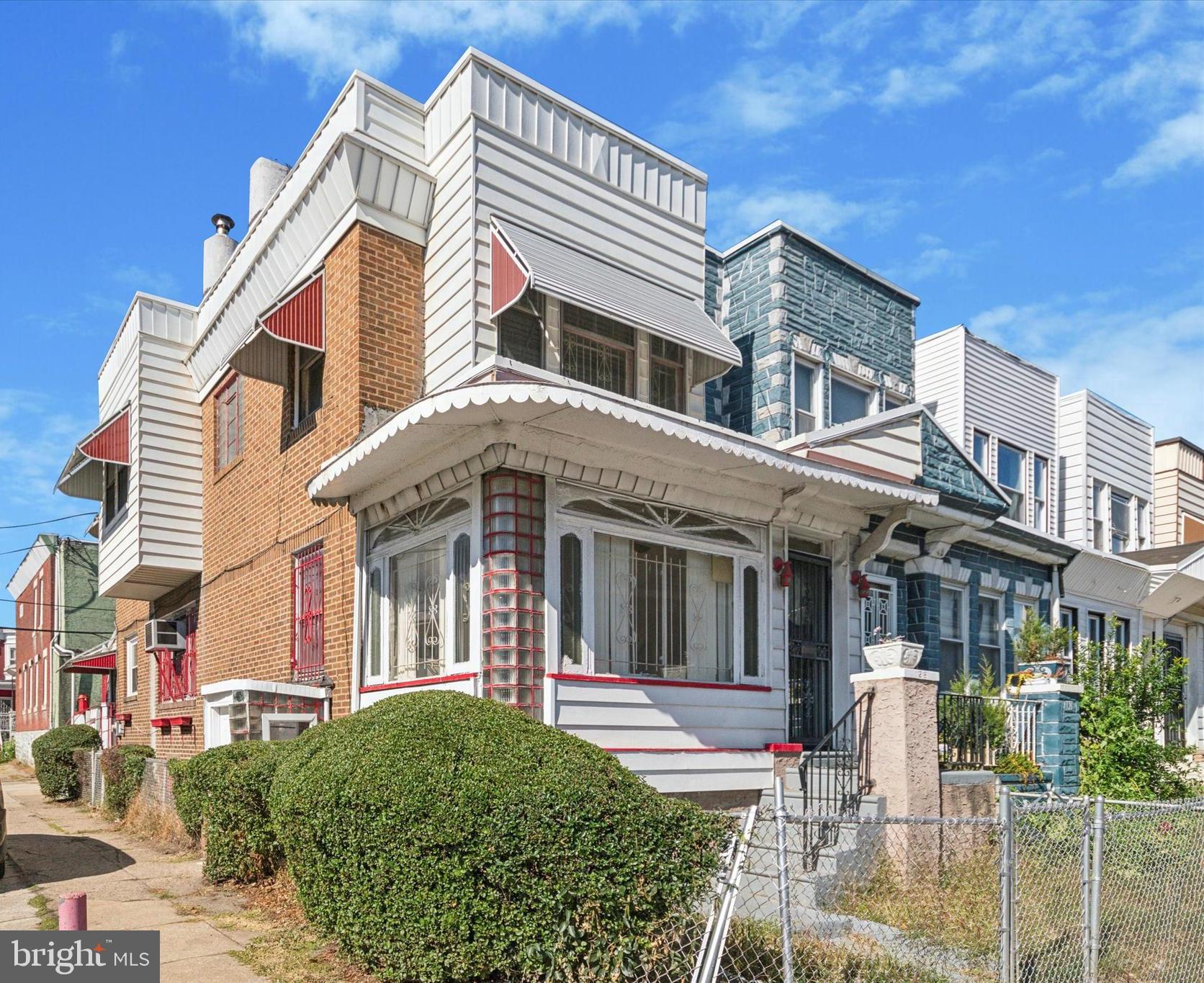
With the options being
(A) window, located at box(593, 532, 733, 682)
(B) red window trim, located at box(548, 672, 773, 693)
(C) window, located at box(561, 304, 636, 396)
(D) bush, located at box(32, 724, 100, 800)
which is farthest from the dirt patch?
(D) bush, located at box(32, 724, 100, 800)

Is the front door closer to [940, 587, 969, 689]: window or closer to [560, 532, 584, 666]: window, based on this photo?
[940, 587, 969, 689]: window

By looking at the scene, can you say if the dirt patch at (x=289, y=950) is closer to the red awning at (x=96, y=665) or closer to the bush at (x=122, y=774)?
the bush at (x=122, y=774)

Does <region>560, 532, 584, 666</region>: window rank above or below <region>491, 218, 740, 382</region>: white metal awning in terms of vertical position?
below

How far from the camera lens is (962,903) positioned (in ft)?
28.3

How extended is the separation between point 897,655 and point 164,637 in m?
12.4

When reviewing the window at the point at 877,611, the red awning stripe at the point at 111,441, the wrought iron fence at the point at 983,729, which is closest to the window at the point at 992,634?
the window at the point at 877,611

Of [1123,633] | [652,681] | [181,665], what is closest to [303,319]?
[652,681]

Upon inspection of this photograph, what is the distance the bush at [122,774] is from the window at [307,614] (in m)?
3.98

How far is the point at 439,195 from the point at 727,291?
15.9ft

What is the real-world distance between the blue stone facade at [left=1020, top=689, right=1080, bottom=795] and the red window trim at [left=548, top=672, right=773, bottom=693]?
3299 millimetres

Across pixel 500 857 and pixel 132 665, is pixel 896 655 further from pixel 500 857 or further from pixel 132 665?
pixel 132 665

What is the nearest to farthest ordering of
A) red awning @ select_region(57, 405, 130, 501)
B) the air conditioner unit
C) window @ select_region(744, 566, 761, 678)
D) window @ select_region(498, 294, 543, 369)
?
1. window @ select_region(498, 294, 543, 369)
2. window @ select_region(744, 566, 761, 678)
3. red awning @ select_region(57, 405, 130, 501)
4. the air conditioner unit

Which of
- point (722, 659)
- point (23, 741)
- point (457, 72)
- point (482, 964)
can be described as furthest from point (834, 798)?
point (23, 741)

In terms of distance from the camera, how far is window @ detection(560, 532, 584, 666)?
9703 millimetres
